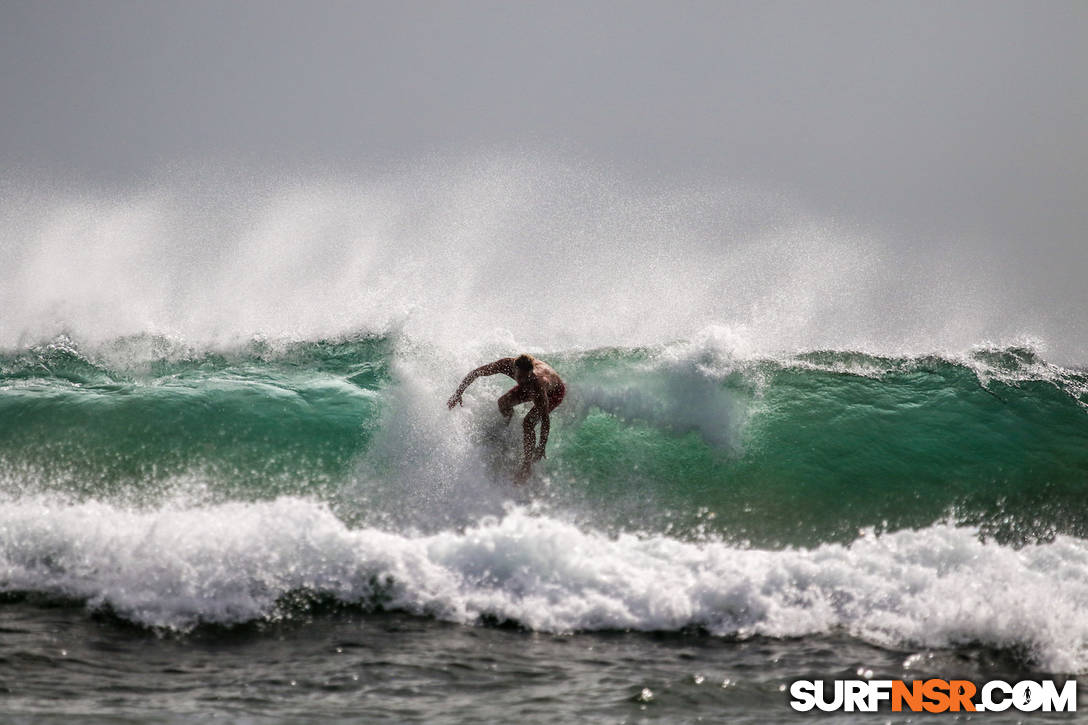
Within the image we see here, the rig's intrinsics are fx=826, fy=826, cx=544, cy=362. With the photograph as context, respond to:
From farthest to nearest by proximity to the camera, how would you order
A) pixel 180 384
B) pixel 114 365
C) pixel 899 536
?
pixel 114 365 → pixel 180 384 → pixel 899 536

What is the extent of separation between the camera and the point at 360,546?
6414 mm

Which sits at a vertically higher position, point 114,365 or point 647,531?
point 114,365

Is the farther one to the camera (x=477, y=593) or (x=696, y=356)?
(x=696, y=356)

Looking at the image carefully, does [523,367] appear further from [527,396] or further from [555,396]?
[555,396]

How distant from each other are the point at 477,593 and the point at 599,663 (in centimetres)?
118

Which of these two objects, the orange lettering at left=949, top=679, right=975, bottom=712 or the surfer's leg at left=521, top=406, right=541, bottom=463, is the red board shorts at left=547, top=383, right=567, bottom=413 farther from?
the orange lettering at left=949, top=679, right=975, bottom=712

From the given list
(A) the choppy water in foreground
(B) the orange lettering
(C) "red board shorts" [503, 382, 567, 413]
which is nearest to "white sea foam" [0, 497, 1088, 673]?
(A) the choppy water in foreground

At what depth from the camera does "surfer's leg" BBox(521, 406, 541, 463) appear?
7980mm

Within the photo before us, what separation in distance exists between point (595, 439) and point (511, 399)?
4.10ft

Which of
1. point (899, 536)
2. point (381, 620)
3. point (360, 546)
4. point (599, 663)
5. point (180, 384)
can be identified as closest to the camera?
point (599, 663)

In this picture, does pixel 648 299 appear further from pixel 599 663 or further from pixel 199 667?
pixel 199 667

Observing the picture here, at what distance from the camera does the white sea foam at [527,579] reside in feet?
19.3

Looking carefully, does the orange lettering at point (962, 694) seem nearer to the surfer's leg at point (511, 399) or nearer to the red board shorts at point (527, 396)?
the red board shorts at point (527, 396)

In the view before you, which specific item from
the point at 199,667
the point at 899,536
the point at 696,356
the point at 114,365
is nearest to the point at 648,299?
the point at 696,356
